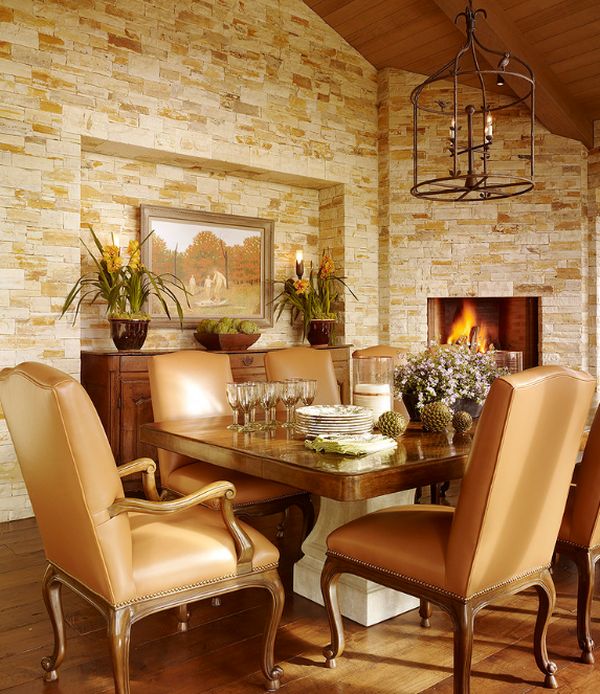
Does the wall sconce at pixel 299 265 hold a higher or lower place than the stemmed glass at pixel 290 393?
higher

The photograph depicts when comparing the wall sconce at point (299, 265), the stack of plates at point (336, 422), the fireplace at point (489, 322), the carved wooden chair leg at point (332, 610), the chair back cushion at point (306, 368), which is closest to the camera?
the carved wooden chair leg at point (332, 610)

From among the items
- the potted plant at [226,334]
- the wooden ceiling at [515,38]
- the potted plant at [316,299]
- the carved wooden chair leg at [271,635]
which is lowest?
the carved wooden chair leg at [271,635]

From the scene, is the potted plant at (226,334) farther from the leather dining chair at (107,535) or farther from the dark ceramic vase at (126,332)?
the leather dining chair at (107,535)

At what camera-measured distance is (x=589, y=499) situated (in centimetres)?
215

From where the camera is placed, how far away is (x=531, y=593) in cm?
268

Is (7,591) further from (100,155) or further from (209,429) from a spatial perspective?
(100,155)

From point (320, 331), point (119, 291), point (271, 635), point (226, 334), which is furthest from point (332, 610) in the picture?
point (320, 331)

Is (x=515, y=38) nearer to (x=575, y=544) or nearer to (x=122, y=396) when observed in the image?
(x=122, y=396)

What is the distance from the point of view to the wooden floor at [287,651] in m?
1.99

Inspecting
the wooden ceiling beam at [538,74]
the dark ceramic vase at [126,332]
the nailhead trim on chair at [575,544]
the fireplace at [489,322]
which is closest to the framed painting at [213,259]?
the dark ceramic vase at [126,332]

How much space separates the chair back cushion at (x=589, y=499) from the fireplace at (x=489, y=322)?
3600 millimetres

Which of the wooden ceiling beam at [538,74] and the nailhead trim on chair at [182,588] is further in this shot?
the wooden ceiling beam at [538,74]

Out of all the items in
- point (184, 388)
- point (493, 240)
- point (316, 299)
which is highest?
point (493, 240)

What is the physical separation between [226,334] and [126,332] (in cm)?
72
